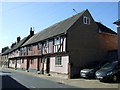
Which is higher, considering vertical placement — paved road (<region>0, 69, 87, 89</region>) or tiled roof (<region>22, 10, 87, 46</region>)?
tiled roof (<region>22, 10, 87, 46</region>)

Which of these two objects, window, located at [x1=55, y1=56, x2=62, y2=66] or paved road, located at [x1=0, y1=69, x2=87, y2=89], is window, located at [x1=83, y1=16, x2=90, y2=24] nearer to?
window, located at [x1=55, y1=56, x2=62, y2=66]

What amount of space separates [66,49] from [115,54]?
6402 millimetres

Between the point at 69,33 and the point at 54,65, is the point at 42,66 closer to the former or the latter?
the point at 54,65

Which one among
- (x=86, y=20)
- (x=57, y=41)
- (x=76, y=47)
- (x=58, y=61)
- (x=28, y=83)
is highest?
(x=86, y=20)

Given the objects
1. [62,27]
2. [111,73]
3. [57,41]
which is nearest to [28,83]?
[111,73]

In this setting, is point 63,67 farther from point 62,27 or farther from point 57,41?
point 62,27

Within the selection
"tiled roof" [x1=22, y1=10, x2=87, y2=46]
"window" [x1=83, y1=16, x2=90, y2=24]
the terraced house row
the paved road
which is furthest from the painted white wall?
"window" [x1=83, y1=16, x2=90, y2=24]

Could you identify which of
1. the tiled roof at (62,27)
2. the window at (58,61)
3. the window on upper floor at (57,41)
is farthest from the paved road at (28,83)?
the tiled roof at (62,27)

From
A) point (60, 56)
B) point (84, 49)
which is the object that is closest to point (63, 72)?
point (60, 56)

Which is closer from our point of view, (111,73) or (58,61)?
(111,73)

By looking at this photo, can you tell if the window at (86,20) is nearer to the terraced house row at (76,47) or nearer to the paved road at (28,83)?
the terraced house row at (76,47)

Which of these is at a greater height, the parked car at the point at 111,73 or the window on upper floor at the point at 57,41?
the window on upper floor at the point at 57,41

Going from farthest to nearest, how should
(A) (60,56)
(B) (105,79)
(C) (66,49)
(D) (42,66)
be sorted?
(D) (42,66) < (A) (60,56) < (C) (66,49) < (B) (105,79)

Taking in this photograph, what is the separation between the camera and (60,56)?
22391mm
